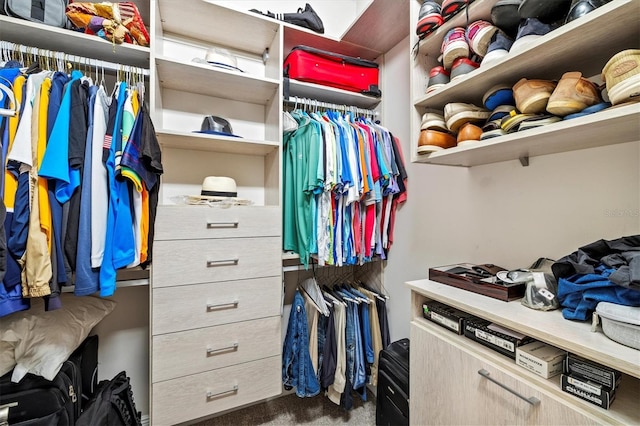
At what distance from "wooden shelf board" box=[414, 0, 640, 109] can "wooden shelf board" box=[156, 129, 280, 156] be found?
0.90 metres

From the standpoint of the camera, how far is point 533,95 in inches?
30.5

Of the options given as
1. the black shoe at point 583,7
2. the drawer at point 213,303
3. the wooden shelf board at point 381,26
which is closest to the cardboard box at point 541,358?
the black shoe at point 583,7

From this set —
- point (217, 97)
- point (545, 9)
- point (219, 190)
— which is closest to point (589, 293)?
point (545, 9)

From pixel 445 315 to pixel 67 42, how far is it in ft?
6.24

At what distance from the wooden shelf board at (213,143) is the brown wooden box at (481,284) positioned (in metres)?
1.02

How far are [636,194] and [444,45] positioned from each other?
0.77m

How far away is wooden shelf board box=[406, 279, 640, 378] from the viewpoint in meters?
0.54

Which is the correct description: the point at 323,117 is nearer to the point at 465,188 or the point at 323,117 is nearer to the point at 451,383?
the point at 465,188

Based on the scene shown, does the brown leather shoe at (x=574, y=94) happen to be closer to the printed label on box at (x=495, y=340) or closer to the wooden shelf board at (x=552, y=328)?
the wooden shelf board at (x=552, y=328)

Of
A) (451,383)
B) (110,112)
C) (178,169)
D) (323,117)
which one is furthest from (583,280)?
(178,169)

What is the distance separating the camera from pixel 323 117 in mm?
1611

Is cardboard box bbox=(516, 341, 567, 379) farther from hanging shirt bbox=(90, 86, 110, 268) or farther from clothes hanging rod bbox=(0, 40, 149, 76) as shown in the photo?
clothes hanging rod bbox=(0, 40, 149, 76)

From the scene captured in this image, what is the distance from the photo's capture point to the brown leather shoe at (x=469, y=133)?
3.14 ft

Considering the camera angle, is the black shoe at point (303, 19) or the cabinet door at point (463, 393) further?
the black shoe at point (303, 19)
